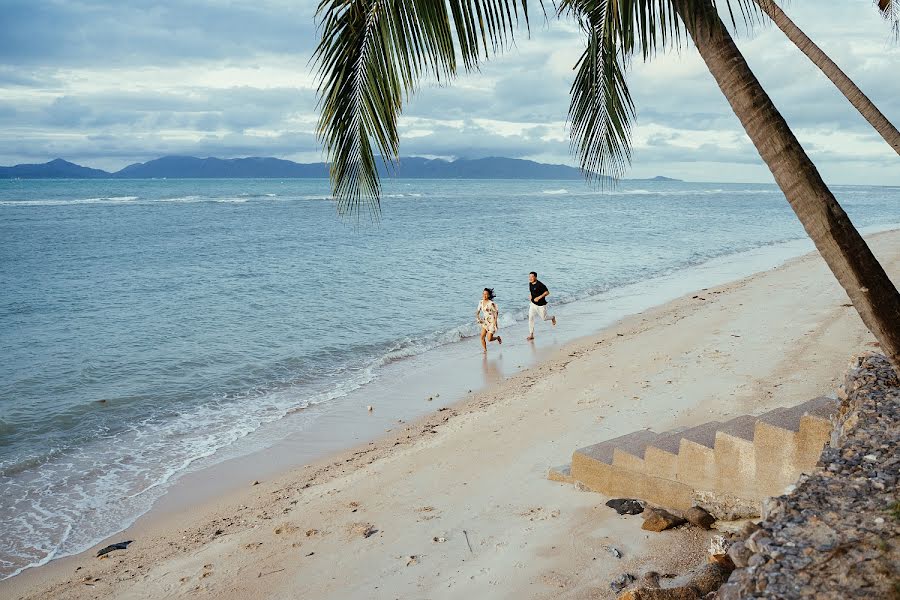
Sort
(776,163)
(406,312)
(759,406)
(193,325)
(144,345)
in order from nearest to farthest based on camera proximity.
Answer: (776,163), (759,406), (144,345), (193,325), (406,312)

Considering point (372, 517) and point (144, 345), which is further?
point (144, 345)

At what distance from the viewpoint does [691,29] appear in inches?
130

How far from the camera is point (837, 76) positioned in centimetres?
507

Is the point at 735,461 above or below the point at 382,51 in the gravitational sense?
below

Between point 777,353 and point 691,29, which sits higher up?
point 691,29

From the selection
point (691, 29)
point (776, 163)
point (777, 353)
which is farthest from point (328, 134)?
point (777, 353)

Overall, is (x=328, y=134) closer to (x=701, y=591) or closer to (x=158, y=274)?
(x=701, y=591)

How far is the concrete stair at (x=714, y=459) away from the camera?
497cm

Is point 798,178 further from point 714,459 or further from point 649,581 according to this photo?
point 714,459

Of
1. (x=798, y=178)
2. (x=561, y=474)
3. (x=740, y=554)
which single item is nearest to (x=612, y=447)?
(x=561, y=474)

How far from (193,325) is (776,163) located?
17.9m

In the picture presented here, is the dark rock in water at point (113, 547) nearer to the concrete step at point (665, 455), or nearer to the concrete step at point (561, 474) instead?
the concrete step at point (561, 474)

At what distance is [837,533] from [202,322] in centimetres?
1840

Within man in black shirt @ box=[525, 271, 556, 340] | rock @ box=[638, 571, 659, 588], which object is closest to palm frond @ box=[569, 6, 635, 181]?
rock @ box=[638, 571, 659, 588]
